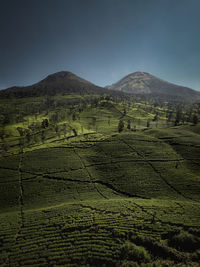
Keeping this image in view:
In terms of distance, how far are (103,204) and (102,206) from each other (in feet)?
4.38

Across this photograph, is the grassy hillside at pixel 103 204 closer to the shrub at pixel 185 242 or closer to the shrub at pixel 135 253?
the shrub at pixel 185 242

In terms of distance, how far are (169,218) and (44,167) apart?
59572 millimetres

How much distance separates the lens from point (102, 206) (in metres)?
38.5

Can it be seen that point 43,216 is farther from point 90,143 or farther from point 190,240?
point 90,143

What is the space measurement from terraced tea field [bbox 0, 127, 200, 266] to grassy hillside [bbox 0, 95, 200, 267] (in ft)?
0.62

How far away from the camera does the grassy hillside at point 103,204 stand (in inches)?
994

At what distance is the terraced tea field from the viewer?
25.2 m

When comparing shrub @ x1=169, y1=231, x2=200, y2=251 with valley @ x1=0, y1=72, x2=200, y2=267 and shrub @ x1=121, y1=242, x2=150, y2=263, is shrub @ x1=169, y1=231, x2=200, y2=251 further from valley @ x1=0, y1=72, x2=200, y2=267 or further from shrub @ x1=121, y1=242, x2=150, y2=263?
shrub @ x1=121, y1=242, x2=150, y2=263

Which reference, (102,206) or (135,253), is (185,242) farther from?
(102,206)

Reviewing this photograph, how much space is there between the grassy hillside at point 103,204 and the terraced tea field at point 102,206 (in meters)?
0.19

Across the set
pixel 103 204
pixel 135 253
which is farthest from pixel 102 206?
pixel 135 253

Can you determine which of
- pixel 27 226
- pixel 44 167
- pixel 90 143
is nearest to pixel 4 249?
pixel 27 226

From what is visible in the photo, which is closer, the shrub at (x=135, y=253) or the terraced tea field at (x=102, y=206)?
the shrub at (x=135, y=253)

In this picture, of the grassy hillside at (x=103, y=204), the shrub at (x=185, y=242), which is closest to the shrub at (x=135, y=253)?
the grassy hillside at (x=103, y=204)
